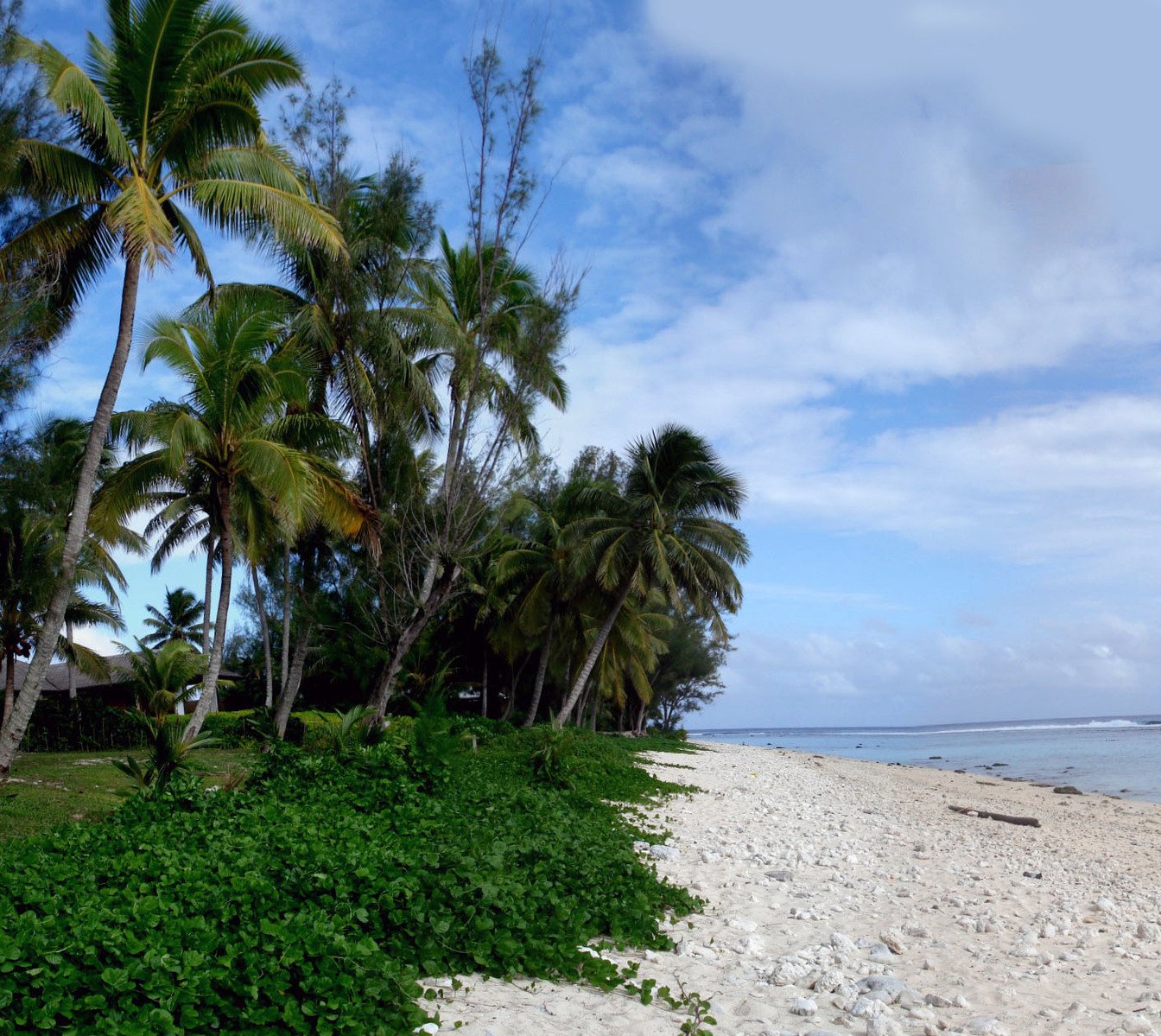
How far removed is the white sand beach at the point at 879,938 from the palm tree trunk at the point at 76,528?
8018mm

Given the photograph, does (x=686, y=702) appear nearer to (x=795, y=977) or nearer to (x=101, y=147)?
(x=101, y=147)

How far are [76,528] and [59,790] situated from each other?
11.5 feet

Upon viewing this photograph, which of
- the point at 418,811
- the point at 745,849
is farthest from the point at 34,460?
the point at 745,849

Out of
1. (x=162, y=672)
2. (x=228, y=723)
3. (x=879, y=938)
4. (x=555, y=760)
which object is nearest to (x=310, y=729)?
(x=162, y=672)

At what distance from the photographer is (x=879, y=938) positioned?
627cm

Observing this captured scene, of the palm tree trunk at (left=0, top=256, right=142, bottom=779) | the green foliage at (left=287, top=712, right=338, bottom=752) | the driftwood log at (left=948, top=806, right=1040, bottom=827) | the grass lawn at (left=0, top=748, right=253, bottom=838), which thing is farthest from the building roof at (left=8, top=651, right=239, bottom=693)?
the driftwood log at (left=948, top=806, right=1040, bottom=827)

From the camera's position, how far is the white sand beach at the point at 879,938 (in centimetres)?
453

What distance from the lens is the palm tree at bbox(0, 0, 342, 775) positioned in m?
11.4

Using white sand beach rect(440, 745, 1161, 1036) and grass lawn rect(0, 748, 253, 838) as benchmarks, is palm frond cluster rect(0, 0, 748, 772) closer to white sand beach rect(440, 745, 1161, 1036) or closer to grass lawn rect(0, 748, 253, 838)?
grass lawn rect(0, 748, 253, 838)

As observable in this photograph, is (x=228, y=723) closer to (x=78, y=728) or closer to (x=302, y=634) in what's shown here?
(x=78, y=728)

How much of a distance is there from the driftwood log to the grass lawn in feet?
41.8

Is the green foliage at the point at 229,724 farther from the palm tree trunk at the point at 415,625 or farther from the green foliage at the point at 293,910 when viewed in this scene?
the green foliage at the point at 293,910

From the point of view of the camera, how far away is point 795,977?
5246 millimetres

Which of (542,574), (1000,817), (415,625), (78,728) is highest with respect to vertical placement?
(542,574)
